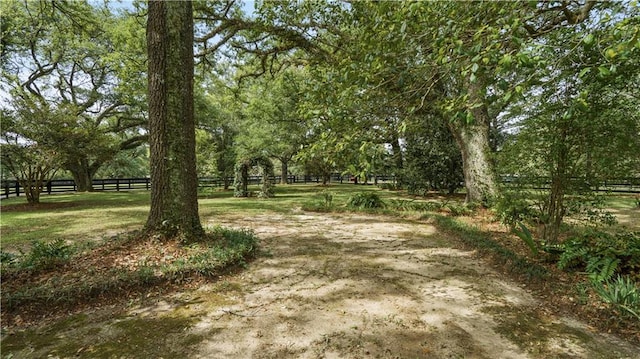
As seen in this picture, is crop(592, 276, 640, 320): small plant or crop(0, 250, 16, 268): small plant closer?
crop(592, 276, 640, 320): small plant

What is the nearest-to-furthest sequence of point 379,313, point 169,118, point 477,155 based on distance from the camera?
point 379,313 < point 169,118 < point 477,155

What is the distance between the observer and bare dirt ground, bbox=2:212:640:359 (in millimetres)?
2434

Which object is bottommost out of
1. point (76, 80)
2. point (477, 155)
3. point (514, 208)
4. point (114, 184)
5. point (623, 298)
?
point (623, 298)

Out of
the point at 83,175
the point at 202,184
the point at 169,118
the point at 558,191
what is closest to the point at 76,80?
the point at 83,175

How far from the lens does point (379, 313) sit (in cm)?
302

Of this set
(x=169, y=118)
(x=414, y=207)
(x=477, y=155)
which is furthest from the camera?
(x=414, y=207)

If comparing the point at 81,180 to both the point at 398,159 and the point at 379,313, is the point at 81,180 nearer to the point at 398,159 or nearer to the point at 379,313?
the point at 398,159

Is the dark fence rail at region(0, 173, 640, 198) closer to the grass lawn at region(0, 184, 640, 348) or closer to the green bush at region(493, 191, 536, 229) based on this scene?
the green bush at region(493, 191, 536, 229)

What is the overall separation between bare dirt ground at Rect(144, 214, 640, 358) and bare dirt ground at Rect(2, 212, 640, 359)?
0.4 inches

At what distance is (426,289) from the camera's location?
11.9 ft

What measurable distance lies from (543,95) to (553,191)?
5.06ft

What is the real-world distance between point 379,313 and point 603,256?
311 centimetres

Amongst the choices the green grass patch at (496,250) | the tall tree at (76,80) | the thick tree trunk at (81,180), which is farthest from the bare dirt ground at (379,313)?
the thick tree trunk at (81,180)

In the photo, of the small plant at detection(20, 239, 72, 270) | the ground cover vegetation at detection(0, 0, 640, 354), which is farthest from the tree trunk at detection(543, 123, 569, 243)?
the small plant at detection(20, 239, 72, 270)
